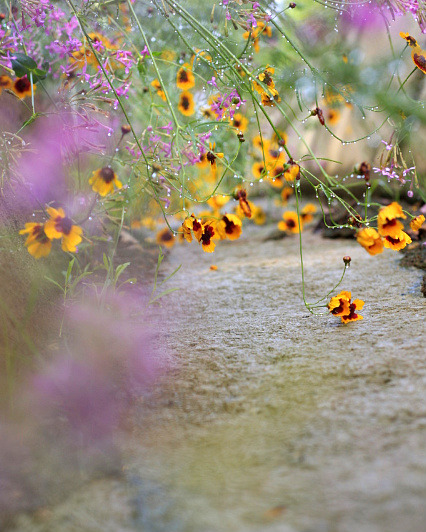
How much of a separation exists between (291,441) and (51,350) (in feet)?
1.53

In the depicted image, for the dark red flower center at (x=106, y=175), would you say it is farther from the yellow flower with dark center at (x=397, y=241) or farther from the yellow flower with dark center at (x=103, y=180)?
the yellow flower with dark center at (x=397, y=241)

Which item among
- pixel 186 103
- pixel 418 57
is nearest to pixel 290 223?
pixel 186 103

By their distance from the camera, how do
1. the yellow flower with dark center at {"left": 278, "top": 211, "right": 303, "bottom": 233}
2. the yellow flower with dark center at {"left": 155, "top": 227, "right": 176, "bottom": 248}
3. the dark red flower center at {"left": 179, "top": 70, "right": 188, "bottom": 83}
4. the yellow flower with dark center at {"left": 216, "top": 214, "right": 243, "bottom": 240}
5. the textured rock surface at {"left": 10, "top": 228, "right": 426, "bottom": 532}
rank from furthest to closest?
1. the yellow flower with dark center at {"left": 278, "top": 211, "right": 303, "bottom": 233}
2. the yellow flower with dark center at {"left": 155, "top": 227, "right": 176, "bottom": 248}
3. the dark red flower center at {"left": 179, "top": 70, "right": 188, "bottom": 83}
4. the yellow flower with dark center at {"left": 216, "top": 214, "right": 243, "bottom": 240}
5. the textured rock surface at {"left": 10, "top": 228, "right": 426, "bottom": 532}

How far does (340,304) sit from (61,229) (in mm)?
521

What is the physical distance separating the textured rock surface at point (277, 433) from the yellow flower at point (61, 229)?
268 millimetres

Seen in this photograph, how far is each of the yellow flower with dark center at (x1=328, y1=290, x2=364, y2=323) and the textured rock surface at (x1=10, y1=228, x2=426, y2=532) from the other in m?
0.02

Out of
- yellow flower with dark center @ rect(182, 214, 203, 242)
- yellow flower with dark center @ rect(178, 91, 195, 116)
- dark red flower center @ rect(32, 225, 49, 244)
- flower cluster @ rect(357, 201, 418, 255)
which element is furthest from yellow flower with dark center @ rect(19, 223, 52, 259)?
yellow flower with dark center @ rect(178, 91, 195, 116)

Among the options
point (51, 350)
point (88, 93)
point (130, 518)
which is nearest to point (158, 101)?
point (88, 93)

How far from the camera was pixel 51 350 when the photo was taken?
854 mm

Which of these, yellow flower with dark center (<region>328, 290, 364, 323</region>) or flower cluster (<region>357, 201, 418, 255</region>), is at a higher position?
flower cluster (<region>357, 201, 418, 255</region>)

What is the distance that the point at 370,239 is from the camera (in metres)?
0.83

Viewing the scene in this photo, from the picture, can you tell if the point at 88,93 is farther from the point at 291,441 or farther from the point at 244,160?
the point at 244,160

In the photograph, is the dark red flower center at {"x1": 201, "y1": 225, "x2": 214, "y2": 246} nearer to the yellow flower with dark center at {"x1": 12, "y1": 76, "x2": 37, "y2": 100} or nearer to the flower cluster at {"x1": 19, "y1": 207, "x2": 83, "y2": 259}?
the flower cluster at {"x1": 19, "y1": 207, "x2": 83, "y2": 259}

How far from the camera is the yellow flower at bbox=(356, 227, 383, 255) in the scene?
825mm
